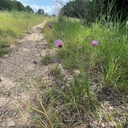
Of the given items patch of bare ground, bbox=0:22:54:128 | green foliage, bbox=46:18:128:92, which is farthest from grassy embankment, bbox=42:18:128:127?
patch of bare ground, bbox=0:22:54:128

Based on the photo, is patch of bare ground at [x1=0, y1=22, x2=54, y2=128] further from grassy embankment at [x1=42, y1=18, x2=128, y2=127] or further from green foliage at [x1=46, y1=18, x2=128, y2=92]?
green foliage at [x1=46, y1=18, x2=128, y2=92]

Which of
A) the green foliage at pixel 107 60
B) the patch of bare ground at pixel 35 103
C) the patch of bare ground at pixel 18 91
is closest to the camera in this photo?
the patch of bare ground at pixel 35 103

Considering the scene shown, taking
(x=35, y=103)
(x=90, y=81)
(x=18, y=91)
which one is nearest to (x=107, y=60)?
(x=90, y=81)

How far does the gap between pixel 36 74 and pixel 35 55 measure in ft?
3.17

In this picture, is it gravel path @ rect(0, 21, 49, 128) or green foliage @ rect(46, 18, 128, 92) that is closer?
gravel path @ rect(0, 21, 49, 128)

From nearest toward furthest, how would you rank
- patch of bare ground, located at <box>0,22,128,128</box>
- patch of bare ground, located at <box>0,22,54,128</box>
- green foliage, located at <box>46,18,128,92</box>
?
1. patch of bare ground, located at <box>0,22,128,128</box>
2. patch of bare ground, located at <box>0,22,54,128</box>
3. green foliage, located at <box>46,18,128,92</box>

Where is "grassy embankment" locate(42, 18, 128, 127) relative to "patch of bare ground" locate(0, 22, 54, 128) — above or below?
above

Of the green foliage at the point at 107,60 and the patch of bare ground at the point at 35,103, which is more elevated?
the green foliage at the point at 107,60

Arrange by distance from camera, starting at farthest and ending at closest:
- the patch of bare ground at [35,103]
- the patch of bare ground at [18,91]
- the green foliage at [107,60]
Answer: the green foliage at [107,60] < the patch of bare ground at [18,91] < the patch of bare ground at [35,103]

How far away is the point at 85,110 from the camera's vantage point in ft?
3.91

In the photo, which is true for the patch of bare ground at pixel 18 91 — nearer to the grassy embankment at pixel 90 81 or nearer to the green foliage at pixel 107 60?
the grassy embankment at pixel 90 81

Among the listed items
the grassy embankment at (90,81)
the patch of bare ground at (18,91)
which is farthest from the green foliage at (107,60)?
the patch of bare ground at (18,91)

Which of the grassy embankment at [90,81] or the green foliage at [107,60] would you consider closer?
the grassy embankment at [90,81]

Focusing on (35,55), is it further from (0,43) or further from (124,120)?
(124,120)
